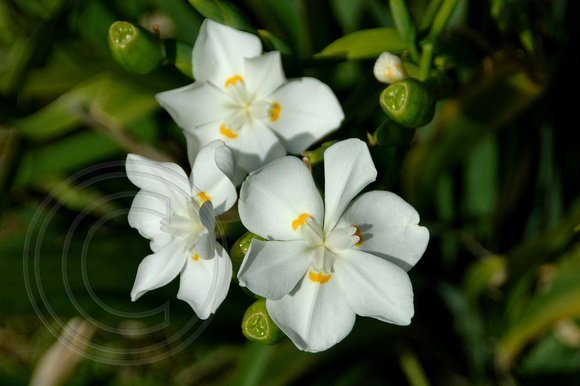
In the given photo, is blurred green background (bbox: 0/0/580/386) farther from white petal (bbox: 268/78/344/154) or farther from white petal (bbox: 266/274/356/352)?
white petal (bbox: 266/274/356/352)

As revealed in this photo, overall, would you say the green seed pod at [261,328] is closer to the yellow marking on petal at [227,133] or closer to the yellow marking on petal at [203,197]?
the yellow marking on petal at [203,197]

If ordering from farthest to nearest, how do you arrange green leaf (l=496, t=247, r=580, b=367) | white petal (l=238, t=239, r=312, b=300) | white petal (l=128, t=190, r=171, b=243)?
green leaf (l=496, t=247, r=580, b=367)
white petal (l=128, t=190, r=171, b=243)
white petal (l=238, t=239, r=312, b=300)

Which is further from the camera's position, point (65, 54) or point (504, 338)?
point (65, 54)

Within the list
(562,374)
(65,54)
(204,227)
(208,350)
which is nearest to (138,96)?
(65,54)

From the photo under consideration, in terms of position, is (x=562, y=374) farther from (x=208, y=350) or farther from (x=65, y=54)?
(x=65, y=54)

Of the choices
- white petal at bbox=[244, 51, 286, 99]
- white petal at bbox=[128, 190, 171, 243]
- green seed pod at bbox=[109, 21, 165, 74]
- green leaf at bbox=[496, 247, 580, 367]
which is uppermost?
green seed pod at bbox=[109, 21, 165, 74]

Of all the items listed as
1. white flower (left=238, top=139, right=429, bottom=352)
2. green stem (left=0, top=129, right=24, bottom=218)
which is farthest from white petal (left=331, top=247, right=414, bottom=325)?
green stem (left=0, top=129, right=24, bottom=218)
